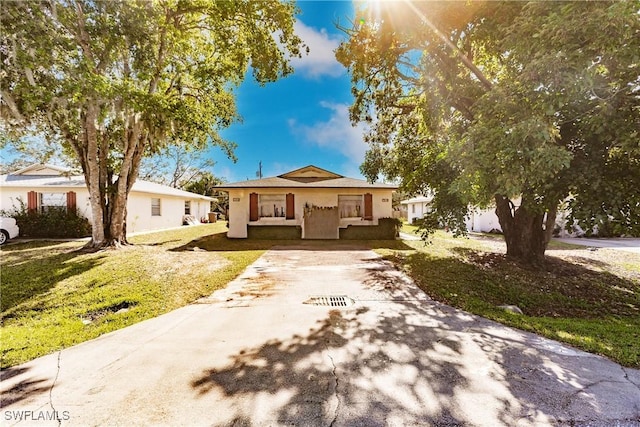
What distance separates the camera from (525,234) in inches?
364

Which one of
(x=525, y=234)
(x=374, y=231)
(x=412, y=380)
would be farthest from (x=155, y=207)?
(x=525, y=234)

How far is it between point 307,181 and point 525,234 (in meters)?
10.3

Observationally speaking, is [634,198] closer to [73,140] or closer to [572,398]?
[572,398]

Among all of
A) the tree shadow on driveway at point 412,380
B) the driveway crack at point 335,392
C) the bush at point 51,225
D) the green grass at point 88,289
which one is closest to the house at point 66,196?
the bush at point 51,225

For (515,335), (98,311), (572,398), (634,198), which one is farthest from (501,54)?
(98,311)

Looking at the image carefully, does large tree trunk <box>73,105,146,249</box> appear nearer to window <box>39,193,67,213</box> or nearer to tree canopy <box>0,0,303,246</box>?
tree canopy <box>0,0,303,246</box>

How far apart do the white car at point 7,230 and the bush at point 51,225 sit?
1149 mm

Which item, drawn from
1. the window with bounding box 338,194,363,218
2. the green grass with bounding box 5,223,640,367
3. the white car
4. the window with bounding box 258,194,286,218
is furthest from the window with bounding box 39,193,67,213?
the window with bounding box 338,194,363,218

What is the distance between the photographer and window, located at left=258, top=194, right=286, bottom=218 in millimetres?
15055

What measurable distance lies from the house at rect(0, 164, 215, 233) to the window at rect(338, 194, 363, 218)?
12.5m

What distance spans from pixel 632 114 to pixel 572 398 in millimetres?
5616

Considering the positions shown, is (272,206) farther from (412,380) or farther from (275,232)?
(412,380)

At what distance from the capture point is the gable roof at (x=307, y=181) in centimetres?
1436

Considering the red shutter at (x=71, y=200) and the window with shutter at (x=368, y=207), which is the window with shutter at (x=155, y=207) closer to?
the red shutter at (x=71, y=200)
